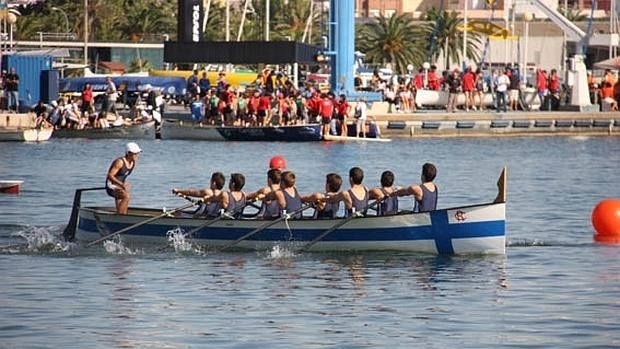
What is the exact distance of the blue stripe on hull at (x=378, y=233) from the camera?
27062 millimetres

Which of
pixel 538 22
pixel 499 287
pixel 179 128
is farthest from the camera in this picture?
pixel 538 22

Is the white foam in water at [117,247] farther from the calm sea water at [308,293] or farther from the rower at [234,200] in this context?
the rower at [234,200]

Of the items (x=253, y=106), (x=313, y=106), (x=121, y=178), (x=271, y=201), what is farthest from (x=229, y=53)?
(x=271, y=201)

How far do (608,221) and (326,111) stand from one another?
1175 inches

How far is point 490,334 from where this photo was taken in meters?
21.6

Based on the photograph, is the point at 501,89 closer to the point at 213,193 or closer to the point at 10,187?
the point at 10,187

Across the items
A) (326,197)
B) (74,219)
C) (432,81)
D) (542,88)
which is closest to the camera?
(326,197)

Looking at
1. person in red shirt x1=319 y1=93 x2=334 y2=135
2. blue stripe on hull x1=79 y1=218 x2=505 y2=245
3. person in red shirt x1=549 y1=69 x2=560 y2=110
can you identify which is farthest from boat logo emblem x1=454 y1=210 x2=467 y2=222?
person in red shirt x1=549 y1=69 x2=560 y2=110

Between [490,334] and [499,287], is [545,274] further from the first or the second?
[490,334]

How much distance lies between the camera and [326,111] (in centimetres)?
6150

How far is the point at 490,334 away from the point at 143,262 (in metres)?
8.59

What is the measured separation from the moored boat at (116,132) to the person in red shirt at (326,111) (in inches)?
244

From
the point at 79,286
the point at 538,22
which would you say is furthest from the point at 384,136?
the point at 538,22

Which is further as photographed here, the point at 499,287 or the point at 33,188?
the point at 33,188
